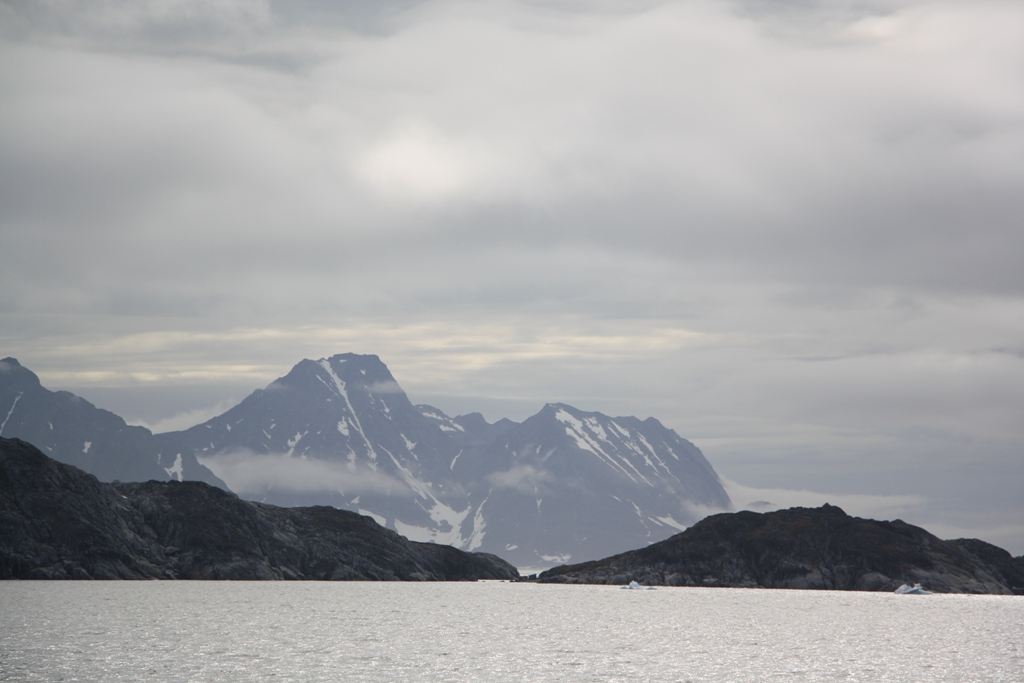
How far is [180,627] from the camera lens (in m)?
150

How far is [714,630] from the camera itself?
179 meters

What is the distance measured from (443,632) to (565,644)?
88.2 feet

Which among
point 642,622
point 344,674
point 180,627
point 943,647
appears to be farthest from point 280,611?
point 943,647

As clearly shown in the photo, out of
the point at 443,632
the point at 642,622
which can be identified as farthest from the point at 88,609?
the point at 642,622

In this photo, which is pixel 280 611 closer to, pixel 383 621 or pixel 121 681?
pixel 383 621

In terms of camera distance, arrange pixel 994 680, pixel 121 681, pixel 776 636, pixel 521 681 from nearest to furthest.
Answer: pixel 121 681
pixel 521 681
pixel 994 680
pixel 776 636

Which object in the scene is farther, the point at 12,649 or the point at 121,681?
the point at 12,649

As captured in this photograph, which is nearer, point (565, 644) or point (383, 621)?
point (565, 644)

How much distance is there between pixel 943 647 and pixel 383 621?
93.5 m

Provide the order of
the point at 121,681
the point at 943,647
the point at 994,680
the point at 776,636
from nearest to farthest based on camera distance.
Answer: the point at 121,681 < the point at 994,680 < the point at 943,647 < the point at 776,636

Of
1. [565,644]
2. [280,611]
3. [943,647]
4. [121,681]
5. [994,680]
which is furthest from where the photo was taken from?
[280,611]

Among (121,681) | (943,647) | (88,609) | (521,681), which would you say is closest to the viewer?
(121,681)

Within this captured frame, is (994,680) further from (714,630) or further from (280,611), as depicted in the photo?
(280,611)

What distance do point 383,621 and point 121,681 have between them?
310 feet
